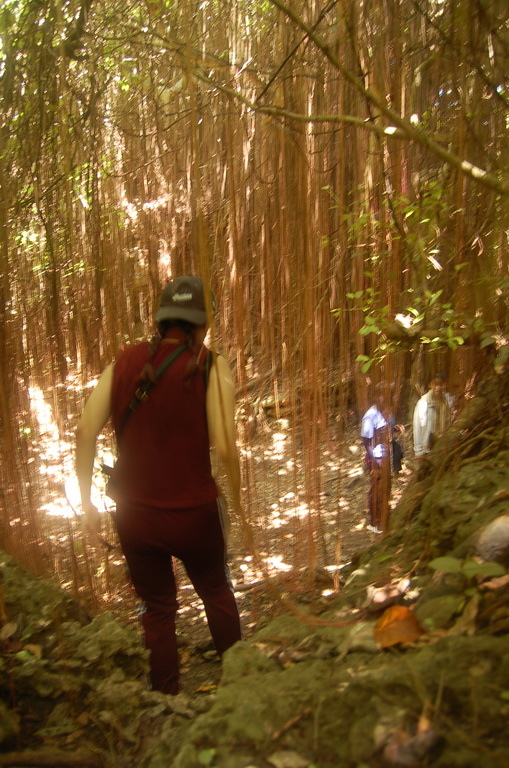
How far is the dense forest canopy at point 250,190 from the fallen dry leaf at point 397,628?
2.65 feet

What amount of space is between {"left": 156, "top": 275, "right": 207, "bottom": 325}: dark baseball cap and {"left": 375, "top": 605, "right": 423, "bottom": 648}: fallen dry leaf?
2.91 ft

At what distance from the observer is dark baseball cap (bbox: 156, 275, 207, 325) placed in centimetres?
167

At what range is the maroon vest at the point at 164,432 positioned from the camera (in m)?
1.65

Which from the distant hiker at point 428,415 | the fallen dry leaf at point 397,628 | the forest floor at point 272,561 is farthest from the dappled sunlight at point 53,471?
the fallen dry leaf at point 397,628

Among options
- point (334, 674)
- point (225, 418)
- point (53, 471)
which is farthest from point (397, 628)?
point (53, 471)

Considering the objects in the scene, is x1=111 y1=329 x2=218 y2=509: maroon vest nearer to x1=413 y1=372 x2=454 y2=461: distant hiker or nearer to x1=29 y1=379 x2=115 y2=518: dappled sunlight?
x1=29 y1=379 x2=115 y2=518: dappled sunlight

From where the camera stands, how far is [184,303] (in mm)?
1666

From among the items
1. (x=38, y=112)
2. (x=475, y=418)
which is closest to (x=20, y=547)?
(x=38, y=112)

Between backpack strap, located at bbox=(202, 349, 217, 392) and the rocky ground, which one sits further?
backpack strap, located at bbox=(202, 349, 217, 392)

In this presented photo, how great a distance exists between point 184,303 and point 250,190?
1975mm

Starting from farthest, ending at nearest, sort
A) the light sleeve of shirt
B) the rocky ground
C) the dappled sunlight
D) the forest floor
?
the dappled sunlight → the forest floor → the light sleeve of shirt → the rocky ground

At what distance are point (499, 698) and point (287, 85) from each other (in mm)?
2329

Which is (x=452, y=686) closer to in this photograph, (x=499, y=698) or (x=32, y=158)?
(x=499, y=698)

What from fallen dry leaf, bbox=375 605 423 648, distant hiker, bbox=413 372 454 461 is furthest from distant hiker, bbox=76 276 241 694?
distant hiker, bbox=413 372 454 461
